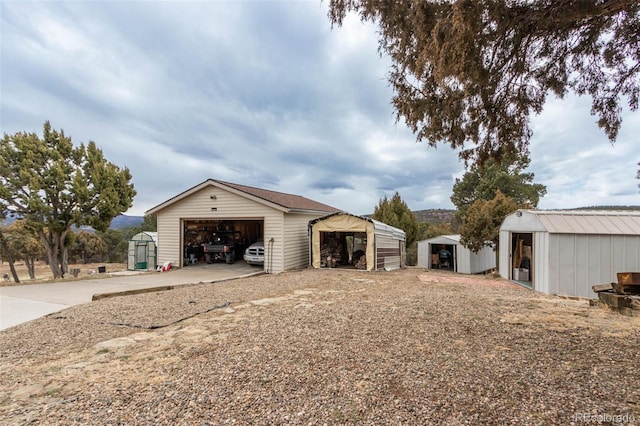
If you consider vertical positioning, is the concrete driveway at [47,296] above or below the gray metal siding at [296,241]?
below

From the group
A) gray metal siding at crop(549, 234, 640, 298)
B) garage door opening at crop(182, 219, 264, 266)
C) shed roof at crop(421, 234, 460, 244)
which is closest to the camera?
gray metal siding at crop(549, 234, 640, 298)

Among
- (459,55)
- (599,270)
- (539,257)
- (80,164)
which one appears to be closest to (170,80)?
(80,164)

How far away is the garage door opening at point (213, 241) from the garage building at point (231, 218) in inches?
2.2

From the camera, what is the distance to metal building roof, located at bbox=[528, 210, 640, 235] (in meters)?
9.13

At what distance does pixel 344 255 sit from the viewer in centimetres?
1595

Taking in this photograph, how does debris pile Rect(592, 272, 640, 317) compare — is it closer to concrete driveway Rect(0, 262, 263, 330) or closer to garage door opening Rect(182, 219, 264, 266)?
concrete driveway Rect(0, 262, 263, 330)

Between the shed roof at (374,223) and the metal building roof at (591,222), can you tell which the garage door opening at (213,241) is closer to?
the shed roof at (374,223)

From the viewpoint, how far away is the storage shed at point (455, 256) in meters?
20.6

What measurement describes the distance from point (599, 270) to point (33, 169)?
20.9m

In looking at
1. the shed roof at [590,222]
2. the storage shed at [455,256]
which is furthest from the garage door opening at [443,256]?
the shed roof at [590,222]

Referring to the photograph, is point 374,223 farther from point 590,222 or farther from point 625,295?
point 625,295

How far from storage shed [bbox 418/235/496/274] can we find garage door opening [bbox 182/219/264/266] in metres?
13.8

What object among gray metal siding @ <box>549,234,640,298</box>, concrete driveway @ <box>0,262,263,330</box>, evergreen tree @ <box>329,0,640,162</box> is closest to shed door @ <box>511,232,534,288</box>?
gray metal siding @ <box>549,234,640,298</box>

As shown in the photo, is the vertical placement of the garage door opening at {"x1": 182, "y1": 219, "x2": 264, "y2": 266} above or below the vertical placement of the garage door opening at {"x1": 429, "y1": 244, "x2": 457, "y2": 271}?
above
